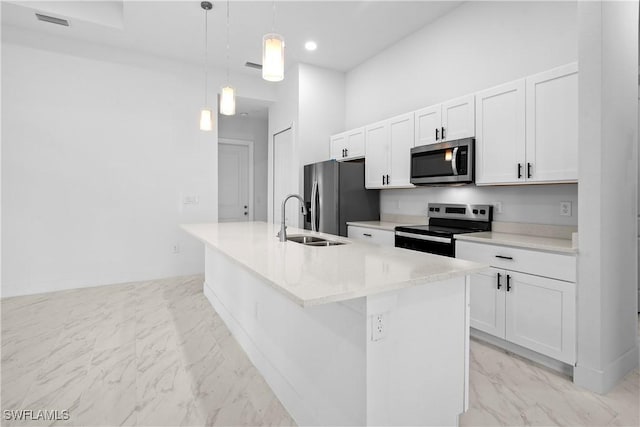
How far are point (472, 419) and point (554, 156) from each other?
1.76m

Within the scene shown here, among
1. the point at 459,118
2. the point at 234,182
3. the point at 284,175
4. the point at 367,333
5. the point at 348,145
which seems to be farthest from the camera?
the point at 234,182

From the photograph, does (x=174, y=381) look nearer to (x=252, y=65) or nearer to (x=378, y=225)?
(x=378, y=225)

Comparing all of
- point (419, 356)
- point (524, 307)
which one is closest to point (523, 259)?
point (524, 307)

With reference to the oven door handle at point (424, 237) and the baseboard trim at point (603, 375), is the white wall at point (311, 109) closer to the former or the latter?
the oven door handle at point (424, 237)

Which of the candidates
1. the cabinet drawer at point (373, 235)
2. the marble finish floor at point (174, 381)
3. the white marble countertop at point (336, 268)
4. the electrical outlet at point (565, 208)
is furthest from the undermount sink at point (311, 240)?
the electrical outlet at point (565, 208)

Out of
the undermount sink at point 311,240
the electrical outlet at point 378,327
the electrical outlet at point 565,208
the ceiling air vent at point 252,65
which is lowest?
the electrical outlet at point 378,327

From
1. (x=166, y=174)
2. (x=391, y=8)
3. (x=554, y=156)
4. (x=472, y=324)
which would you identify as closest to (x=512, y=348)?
(x=472, y=324)

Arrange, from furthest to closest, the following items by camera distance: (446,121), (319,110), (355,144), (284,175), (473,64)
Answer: (284,175) → (319,110) → (355,144) → (473,64) → (446,121)

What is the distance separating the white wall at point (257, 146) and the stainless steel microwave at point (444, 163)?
375 cm

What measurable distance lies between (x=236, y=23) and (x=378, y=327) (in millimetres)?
3607

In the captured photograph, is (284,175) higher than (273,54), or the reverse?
(273,54)

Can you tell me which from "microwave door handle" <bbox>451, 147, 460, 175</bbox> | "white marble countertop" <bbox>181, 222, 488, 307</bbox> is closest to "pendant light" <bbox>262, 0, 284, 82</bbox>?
"white marble countertop" <bbox>181, 222, 488, 307</bbox>

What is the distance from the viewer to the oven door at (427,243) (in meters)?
2.79

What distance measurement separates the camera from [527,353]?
7.72 feet
